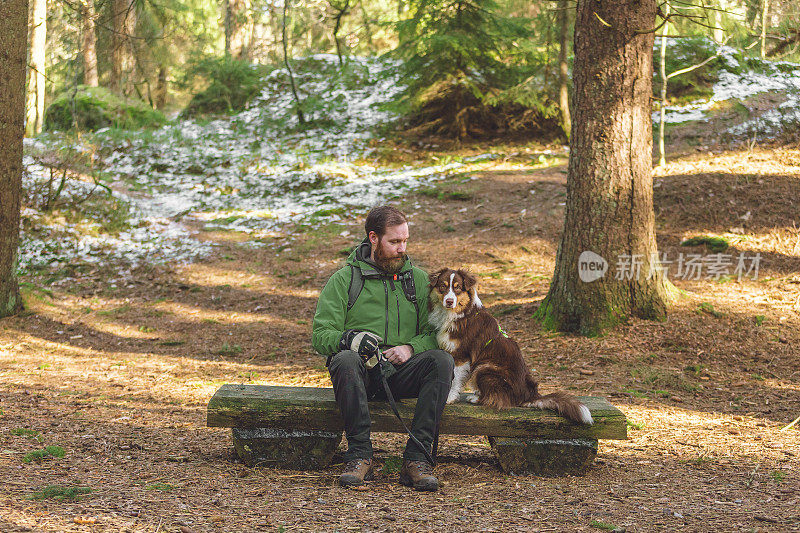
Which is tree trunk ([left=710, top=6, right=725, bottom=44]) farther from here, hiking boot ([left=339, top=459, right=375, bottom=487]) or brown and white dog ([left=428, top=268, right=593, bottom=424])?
hiking boot ([left=339, top=459, right=375, bottom=487])

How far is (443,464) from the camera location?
480cm

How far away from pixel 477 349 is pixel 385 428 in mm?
888

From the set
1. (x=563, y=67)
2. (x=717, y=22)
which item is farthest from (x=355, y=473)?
(x=717, y=22)

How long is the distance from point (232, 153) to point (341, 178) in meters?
4.10

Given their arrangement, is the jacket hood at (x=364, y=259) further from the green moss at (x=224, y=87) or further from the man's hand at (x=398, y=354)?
the green moss at (x=224, y=87)

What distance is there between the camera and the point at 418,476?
4156 mm

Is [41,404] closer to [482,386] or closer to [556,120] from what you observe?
[482,386]

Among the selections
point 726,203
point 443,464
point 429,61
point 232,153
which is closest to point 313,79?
point 232,153

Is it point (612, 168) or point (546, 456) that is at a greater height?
point (612, 168)

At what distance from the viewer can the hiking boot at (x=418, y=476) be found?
Answer: 410 cm

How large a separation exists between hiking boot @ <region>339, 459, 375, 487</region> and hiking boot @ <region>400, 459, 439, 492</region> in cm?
25

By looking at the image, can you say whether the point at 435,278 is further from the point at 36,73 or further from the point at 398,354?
the point at 36,73

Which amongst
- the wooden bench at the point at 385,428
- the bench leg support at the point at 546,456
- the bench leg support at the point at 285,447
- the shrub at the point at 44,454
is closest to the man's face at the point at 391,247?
the wooden bench at the point at 385,428

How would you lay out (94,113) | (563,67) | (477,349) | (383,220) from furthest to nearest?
(94,113) < (563,67) < (477,349) < (383,220)
